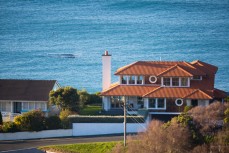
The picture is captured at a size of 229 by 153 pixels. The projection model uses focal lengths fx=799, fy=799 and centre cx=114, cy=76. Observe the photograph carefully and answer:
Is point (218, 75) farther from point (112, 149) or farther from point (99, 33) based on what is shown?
point (112, 149)

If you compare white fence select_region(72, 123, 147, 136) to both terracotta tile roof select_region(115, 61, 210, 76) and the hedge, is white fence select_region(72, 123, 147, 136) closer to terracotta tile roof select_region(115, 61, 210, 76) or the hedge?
the hedge

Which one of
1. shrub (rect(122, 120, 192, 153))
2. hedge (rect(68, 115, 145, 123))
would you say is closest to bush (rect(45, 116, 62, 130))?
hedge (rect(68, 115, 145, 123))

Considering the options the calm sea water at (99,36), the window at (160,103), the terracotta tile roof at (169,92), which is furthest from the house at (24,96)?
the calm sea water at (99,36)

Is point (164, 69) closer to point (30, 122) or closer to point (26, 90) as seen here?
point (26, 90)

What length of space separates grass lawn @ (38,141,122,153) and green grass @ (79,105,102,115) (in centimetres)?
851

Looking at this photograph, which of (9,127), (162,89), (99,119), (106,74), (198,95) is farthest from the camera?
(106,74)

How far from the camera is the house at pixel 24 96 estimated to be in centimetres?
→ 6462

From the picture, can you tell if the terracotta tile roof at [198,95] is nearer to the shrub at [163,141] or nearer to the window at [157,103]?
the window at [157,103]

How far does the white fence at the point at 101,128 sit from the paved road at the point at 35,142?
1037 millimetres

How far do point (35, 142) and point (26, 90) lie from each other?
31.2ft

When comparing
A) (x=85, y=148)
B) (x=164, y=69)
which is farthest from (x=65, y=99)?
(x=85, y=148)

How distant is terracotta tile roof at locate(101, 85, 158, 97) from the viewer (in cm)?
6375

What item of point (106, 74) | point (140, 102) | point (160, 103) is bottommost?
point (160, 103)

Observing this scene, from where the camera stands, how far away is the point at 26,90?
2589 inches
